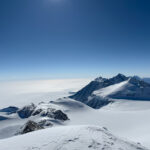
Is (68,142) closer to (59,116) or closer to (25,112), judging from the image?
(59,116)

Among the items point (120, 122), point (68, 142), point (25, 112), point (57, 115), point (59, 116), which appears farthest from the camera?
point (25, 112)

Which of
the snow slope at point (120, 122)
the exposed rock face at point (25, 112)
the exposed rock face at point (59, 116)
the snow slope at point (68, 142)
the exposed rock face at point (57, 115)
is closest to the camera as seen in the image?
the snow slope at point (68, 142)

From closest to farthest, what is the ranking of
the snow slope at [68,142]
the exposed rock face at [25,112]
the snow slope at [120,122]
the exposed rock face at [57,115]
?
1. the snow slope at [68,142]
2. the snow slope at [120,122]
3. the exposed rock face at [57,115]
4. the exposed rock face at [25,112]

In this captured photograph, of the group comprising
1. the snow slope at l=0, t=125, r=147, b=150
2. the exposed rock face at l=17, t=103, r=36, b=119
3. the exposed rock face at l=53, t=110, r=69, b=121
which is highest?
the snow slope at l=0, t=125, r=147, b=150

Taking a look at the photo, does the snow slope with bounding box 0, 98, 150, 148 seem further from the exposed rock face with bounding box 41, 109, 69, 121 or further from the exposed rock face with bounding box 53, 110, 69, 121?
the exposed rock face with bounding box 41, 109, 69, 121

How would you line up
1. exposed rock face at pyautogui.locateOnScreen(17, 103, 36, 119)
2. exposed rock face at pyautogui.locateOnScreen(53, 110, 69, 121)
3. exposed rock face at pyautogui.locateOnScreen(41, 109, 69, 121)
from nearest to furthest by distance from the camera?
exposed rock face at pyautogui.locateOnScreen(53, 110, 69, 121) → exposed rock face at pyautogui.locateOnScreen(41, 109, 69, 121) → exposed rock face at pyautogui.locateOnScreen(17, 103, 36, 119)

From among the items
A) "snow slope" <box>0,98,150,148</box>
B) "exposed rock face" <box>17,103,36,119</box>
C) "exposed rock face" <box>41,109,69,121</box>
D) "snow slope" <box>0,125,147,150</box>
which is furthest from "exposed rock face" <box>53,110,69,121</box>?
"snow slope" <box>0,125,147,150</box>

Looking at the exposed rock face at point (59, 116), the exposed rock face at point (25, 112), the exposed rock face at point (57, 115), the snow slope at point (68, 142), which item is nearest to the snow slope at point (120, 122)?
the exposed rock face at point (59, 116)

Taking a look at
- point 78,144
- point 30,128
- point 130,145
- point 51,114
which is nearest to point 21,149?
point 78,144

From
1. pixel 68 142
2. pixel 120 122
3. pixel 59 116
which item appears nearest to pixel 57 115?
pixel 59 116

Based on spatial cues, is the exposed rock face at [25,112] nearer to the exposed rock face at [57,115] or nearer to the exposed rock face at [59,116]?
the exposed rock face at [57,115]

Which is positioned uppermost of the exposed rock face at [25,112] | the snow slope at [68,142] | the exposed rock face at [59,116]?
the snow slope at [68,142]
